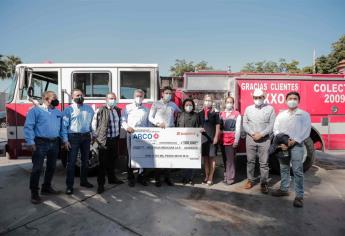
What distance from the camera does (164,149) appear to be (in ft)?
17.4

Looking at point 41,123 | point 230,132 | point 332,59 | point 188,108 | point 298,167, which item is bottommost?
point 298,167

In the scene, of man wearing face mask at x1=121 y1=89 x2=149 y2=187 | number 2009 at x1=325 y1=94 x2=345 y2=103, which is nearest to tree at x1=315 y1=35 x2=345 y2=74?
number 2009 at x1=325 y1=94 x2=345 y2=103

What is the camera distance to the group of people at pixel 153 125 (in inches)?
174

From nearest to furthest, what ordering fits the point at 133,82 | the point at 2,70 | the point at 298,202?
the point at 298,202
the point at 133,82
the point at 2,70

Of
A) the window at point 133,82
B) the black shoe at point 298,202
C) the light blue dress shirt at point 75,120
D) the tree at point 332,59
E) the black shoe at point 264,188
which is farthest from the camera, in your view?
the tree at point 332,59

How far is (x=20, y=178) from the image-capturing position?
6.03 m

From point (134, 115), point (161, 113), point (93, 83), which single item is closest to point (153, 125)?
point (161, 113)

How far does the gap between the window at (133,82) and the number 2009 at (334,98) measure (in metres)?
4.22

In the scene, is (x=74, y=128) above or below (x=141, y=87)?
below

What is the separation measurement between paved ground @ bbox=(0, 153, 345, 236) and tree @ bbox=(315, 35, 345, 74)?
24.7 m

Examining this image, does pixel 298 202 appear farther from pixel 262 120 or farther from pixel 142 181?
pixel 142 181

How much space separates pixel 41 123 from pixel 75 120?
1.92 feet

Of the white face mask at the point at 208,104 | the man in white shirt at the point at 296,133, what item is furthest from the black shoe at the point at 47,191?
the man in white shirt at the point at 296,133

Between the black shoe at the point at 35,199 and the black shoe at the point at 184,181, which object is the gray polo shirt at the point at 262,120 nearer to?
the black shoe at the point at 184,181
